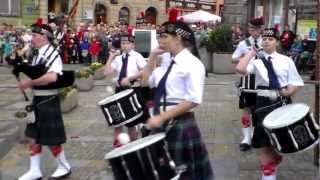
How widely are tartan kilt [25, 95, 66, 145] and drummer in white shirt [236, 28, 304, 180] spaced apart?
2.04 meters

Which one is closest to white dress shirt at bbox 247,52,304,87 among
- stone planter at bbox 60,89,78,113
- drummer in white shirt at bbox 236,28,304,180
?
drummer in white shirt at bbox 236,28,304,180

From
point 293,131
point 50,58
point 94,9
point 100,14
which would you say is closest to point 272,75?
point 293,131

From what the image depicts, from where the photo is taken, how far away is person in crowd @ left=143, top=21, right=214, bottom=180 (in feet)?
15.2

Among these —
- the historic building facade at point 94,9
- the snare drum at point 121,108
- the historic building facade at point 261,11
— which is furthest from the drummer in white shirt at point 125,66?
the historic building facade at point 94,9

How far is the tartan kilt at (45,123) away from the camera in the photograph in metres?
6.61

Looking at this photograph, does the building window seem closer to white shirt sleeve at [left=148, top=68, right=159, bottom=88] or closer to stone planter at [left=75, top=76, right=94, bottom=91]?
stone planter at [left=75, top=76, right=94, bottom=91]

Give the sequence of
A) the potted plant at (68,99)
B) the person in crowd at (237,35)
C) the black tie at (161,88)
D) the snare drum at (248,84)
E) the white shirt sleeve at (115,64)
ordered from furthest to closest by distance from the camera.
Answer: the person in crowd at (237,35), the potted plant at (68,99), the snare drum at (248,84), the white shirt sleeve at (115,64), the black tie at (161,88)

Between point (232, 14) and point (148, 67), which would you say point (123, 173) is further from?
point (232, 14)

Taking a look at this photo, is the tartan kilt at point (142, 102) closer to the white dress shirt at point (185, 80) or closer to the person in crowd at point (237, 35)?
the white dress shirt at point (185, 80)

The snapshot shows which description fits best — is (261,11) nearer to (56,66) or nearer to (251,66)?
(251,66)

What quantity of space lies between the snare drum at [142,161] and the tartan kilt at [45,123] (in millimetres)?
2500

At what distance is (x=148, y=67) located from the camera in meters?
5.24

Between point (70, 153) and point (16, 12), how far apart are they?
2727cm

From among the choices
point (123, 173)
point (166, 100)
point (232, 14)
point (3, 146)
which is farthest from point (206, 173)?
point (232, 14)
